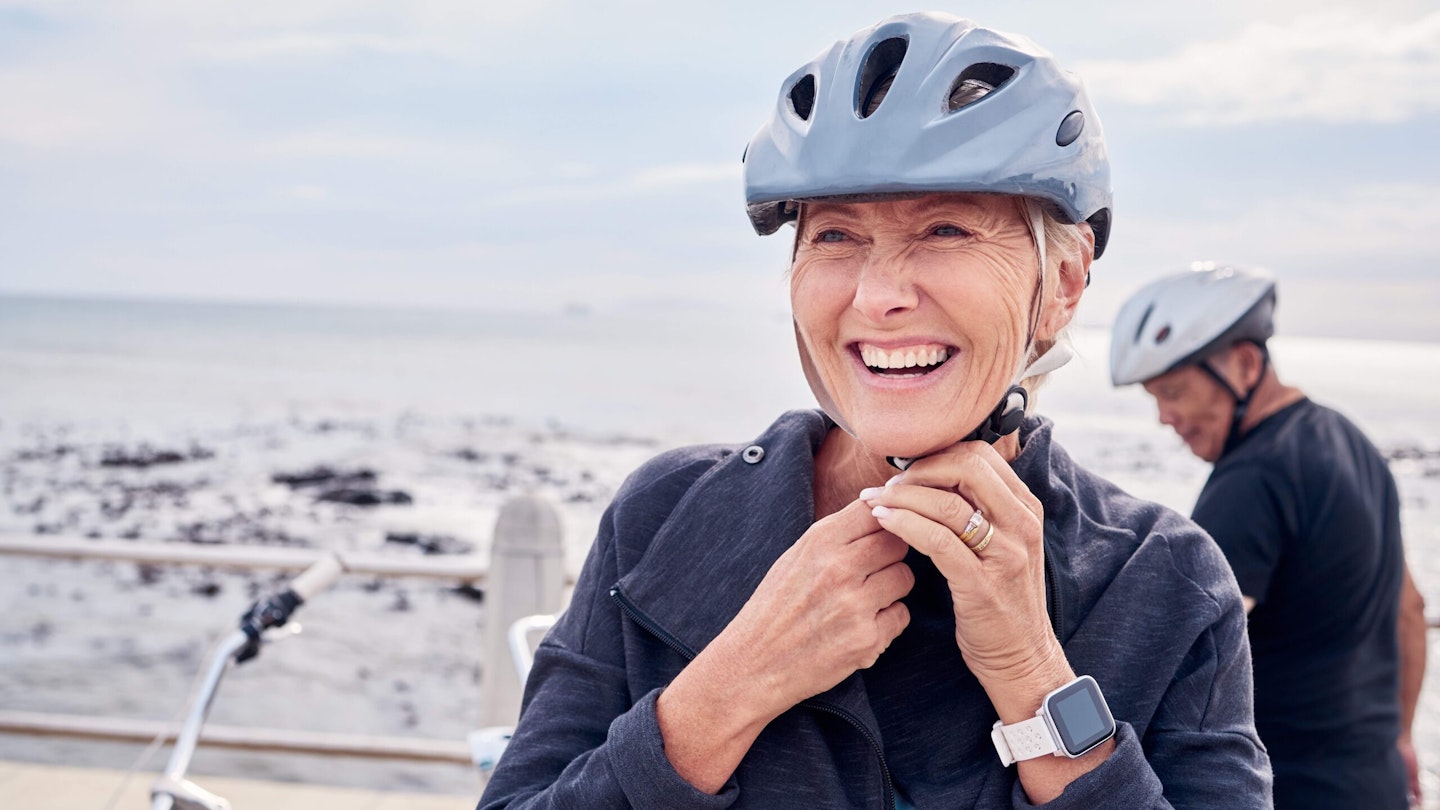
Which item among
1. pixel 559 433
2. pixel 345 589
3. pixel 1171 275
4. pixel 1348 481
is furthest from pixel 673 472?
pixel 559 433

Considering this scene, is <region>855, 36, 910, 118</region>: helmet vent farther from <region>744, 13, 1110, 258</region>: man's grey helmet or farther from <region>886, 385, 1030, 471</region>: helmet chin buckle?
<region>886, 385, 1030, 471</region>: helmet chin buckle

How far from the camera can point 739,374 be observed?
230 ft

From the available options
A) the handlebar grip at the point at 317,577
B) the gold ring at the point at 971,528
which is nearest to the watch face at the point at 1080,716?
the gold ring at the point at 971,528

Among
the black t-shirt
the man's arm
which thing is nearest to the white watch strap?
the black t-shirt

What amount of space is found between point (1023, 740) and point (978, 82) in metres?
1.00

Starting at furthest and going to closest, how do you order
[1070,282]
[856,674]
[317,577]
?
[317,577]
[1070,282]
[856,674]

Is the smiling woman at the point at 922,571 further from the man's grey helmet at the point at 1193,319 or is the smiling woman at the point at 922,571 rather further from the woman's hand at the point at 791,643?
the man's grey helmet at the point at 1193,319

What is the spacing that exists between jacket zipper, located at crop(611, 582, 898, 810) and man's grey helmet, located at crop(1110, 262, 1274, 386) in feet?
8.05

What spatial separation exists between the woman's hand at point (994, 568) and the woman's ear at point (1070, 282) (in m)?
0.31

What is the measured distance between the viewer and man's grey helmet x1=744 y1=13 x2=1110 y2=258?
1468mm

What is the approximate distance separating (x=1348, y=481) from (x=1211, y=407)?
0.51 metres

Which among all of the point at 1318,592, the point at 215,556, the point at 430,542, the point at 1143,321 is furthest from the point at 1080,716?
the point at 430,542

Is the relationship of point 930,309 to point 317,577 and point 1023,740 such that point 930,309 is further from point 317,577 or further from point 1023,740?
point 317,577

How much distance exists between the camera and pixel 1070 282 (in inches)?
67.2
